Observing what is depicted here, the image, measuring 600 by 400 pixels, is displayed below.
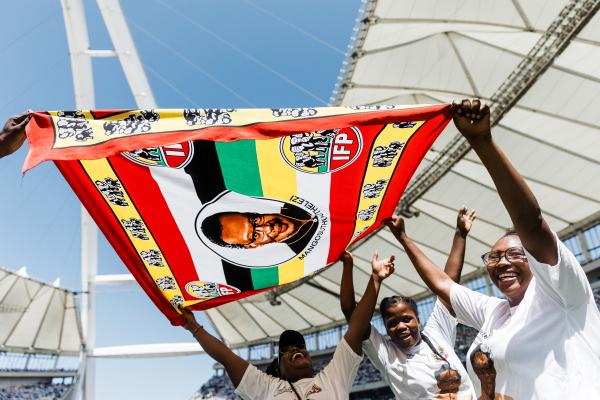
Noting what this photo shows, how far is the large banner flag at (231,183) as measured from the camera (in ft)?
8.71

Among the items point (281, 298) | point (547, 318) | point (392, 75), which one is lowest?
point (547, 318)

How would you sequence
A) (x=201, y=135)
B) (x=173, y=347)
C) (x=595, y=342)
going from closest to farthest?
(x=595, y=342), (x=201, y=135), (x=173, y=347)

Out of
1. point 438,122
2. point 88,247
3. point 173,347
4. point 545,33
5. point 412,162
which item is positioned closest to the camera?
point 438,122

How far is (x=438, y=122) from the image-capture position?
3.12m

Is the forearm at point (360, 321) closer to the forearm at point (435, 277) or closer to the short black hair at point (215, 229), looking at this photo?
the forearm at point (435, 277)

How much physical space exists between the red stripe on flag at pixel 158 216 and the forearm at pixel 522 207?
2382 millimetres

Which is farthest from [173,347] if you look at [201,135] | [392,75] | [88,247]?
[201,135]

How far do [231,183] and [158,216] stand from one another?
645 mm

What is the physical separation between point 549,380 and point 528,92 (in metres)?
13.3

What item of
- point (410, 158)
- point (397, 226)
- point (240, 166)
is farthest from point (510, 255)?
point (240, 166)

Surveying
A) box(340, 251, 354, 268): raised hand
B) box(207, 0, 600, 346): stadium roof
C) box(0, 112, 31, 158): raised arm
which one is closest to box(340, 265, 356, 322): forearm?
box(340, 251, 354, 268): raised hand

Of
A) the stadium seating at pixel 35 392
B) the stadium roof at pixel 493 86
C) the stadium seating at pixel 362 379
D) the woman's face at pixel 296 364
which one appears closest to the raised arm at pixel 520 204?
the woman's face at pixel 296 364

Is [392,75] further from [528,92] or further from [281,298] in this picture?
[281,298]

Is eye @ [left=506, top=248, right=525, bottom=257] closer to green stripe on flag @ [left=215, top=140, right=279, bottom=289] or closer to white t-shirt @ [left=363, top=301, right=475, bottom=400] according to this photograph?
white t-shirt @ [left=363, top=301, right=475, bottom=400]
